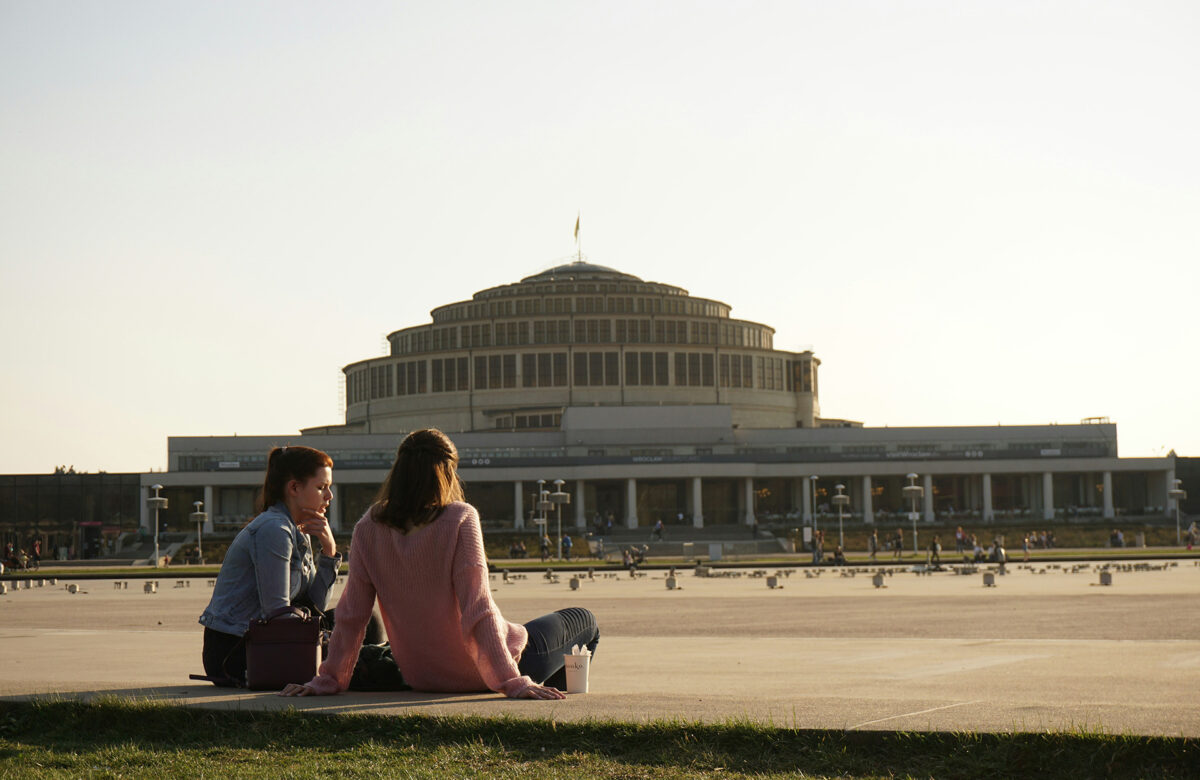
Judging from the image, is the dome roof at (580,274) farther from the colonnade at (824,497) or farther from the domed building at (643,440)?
the colonnade at (824,497)

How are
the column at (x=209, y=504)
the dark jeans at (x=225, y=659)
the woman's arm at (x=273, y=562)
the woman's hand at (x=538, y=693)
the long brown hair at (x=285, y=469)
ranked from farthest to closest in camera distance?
the column at (x=209, y=504) < the dark jeans at (x=225, y=659) < the long brown hair at (x=285, y=469) < the woman's arm at (x=273, y=562) < the woman's hand at (x=538, y=693)

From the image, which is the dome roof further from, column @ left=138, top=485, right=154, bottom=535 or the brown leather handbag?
the brown leather handbag

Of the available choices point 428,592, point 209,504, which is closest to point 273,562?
point 428,592

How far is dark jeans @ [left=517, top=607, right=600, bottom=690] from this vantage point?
905 cm

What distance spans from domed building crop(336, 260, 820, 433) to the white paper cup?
324 ft

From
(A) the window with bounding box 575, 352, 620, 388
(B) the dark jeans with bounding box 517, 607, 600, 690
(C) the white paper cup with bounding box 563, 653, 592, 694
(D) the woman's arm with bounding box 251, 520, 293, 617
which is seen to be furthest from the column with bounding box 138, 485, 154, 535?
(C) the white paper cup with bounding box 563, 653, 592, 694

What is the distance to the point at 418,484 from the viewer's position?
824 centimetres

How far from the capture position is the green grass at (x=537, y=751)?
6680mm

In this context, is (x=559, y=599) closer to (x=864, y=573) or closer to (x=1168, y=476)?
(x=864, y=573)

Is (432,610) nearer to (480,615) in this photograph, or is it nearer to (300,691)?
(480,615)

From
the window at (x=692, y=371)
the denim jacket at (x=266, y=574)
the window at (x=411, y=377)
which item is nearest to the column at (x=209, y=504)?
the window at (x=411, y=377)

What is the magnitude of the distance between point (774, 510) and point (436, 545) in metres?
97.3

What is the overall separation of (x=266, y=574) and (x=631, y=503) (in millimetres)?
89141

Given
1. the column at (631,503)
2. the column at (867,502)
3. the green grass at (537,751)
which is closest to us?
the green grass at (537,751)
